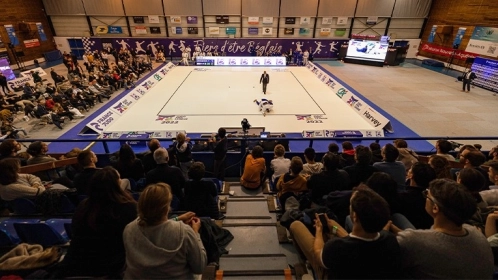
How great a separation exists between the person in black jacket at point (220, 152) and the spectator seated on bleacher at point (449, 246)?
493 centimetres

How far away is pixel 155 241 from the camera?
74.4 inches

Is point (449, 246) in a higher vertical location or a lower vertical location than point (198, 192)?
higher

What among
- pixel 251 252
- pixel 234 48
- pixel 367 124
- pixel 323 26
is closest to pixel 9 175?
pixel 251 252

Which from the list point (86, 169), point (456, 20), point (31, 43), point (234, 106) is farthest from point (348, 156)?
point (31, 43)

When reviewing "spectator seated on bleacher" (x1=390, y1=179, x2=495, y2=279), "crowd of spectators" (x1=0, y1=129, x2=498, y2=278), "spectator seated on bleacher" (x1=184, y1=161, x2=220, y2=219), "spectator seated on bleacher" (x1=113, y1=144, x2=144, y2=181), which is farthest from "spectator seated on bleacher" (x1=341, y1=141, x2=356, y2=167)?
"spectator seated on bleacher" (x1=113, y1=144, x2=144, y2=181)

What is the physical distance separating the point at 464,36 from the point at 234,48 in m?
20.8

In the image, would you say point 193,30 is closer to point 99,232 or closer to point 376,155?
point 376,155

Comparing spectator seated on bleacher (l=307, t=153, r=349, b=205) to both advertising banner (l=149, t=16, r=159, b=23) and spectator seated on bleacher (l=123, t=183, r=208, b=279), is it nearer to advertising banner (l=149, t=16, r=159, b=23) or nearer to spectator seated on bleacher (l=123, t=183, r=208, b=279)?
spectator seated on bleacher (l=123, t=183, r=208, b=279)

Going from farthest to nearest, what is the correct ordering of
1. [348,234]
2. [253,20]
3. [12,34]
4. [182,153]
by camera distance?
[253,20] → [12,34] → [182,153] → [348,234]

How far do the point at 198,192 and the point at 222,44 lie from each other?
25195 millimetres

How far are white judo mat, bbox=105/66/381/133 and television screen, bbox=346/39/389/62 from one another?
875cm

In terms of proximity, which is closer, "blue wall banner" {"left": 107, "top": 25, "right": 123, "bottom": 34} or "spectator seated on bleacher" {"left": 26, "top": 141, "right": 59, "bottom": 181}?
"spectator seated on bleacher" {"left": 26, "top": 141, "right": 59, "bottom": 181}

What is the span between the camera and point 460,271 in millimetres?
1802

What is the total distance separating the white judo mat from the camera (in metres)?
11.7
